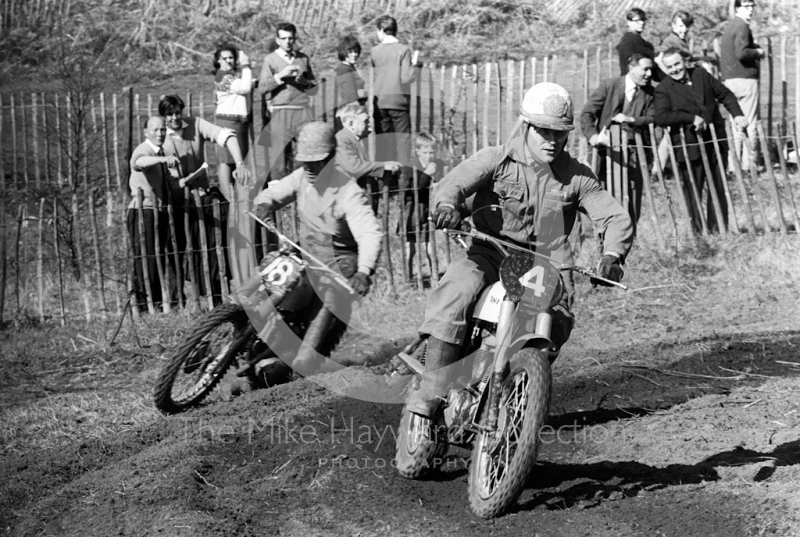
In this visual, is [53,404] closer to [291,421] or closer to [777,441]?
[291,421]

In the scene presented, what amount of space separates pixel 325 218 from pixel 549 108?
2.73m

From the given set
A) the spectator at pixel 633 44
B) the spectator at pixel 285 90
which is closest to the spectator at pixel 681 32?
the spectator at pixel 633 44

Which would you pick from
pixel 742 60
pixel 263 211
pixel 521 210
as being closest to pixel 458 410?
pixel 521 210

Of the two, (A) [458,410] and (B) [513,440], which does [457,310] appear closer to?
(A) [458,410]

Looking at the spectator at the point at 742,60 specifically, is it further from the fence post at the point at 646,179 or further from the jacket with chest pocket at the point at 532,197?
the jacket with chest pocket at the point at 532,197

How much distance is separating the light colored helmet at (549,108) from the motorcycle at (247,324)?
7.31ft

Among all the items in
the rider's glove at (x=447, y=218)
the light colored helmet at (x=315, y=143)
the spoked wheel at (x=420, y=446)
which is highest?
the light colored helmet at (x=315, y=143)

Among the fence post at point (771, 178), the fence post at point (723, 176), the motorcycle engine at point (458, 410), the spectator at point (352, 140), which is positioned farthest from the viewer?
the fence post at point (723, 176)

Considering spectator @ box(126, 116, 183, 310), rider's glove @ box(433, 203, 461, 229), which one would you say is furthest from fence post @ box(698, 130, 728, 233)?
rider's glove @ box(433, 203, 461, 229)

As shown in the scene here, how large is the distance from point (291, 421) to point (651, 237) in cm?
626

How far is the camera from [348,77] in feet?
38.7

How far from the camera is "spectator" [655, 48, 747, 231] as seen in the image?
11367mm

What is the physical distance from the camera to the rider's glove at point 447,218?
5.18 metres

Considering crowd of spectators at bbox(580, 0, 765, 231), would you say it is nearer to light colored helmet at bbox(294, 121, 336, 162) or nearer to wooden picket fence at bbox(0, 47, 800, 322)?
wooden picket fence at bbox(0, 47, 800, 322)
